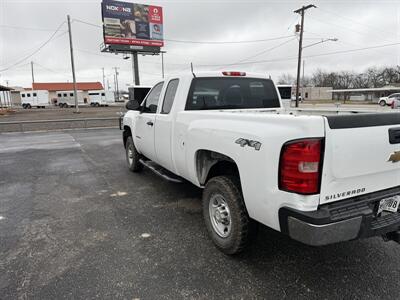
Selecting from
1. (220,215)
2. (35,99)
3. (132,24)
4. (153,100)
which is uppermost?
(132,24)

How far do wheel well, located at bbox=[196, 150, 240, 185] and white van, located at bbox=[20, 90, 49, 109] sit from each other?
63.1m

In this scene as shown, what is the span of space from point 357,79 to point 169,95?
103 metres

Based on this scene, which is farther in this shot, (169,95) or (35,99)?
(35,99)

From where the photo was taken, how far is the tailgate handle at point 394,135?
7.55 feet

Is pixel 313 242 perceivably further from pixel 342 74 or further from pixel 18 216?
pixel 342 74

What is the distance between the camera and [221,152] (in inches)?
113

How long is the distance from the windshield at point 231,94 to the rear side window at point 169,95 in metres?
0.40

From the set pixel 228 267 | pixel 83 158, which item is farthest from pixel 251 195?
pixel 83 158

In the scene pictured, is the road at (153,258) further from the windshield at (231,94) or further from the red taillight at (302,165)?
the windshield at (231,94)

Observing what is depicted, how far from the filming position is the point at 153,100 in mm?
5016

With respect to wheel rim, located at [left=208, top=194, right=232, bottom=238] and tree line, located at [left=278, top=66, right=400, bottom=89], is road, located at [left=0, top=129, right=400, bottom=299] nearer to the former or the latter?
wheel rim, located at [left=208, top=194, right=232, bottom=238]

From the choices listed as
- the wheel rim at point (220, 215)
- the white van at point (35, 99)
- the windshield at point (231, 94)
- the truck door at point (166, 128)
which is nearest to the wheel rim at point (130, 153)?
the truck door at point (166, 128)

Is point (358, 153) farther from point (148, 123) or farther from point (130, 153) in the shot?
point (130, 153)

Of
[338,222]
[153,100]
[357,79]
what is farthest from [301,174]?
[357,79]
